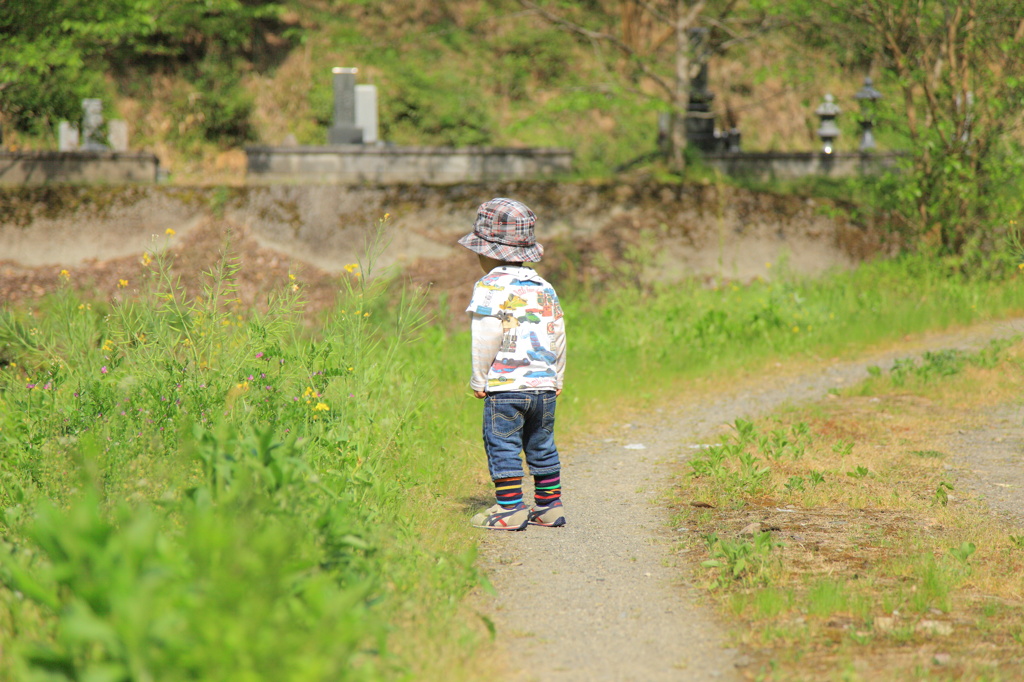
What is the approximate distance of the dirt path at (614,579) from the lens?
9.28 ft

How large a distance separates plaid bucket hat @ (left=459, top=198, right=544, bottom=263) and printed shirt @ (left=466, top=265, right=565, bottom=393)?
87mm

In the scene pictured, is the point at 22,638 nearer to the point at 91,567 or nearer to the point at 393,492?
the point at 91,567

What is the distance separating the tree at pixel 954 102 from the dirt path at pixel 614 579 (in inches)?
183

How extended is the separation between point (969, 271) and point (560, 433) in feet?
21.0

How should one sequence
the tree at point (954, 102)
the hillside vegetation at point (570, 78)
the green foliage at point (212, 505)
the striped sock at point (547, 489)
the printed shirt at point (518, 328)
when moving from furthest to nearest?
the hillside vegetation at point (570, 78), the tree at point (954, 102), the striped sock at point (547, 489), the printed shirt at point (518, 328), the green foliage at point (212, 505)

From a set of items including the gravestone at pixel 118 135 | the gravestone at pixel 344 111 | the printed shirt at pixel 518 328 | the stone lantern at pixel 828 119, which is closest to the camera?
the printed shirt at pixel 518 328

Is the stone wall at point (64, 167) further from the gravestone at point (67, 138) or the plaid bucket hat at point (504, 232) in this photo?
the plaid bucket hat at point (504, 232)

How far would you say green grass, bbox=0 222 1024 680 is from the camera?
1.98m

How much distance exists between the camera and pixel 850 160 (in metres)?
15.2

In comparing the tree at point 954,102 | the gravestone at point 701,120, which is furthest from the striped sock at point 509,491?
the gravestone at point 701,120

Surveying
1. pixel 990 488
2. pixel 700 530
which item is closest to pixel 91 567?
pixel 700 530

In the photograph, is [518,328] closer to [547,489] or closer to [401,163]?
[547,489]

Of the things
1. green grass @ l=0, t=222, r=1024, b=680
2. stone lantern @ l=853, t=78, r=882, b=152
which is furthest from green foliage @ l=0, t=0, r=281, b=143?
stone lantern @ l=853, t=78, r=882, b=152

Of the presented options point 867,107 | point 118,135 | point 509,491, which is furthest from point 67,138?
point 509,491
